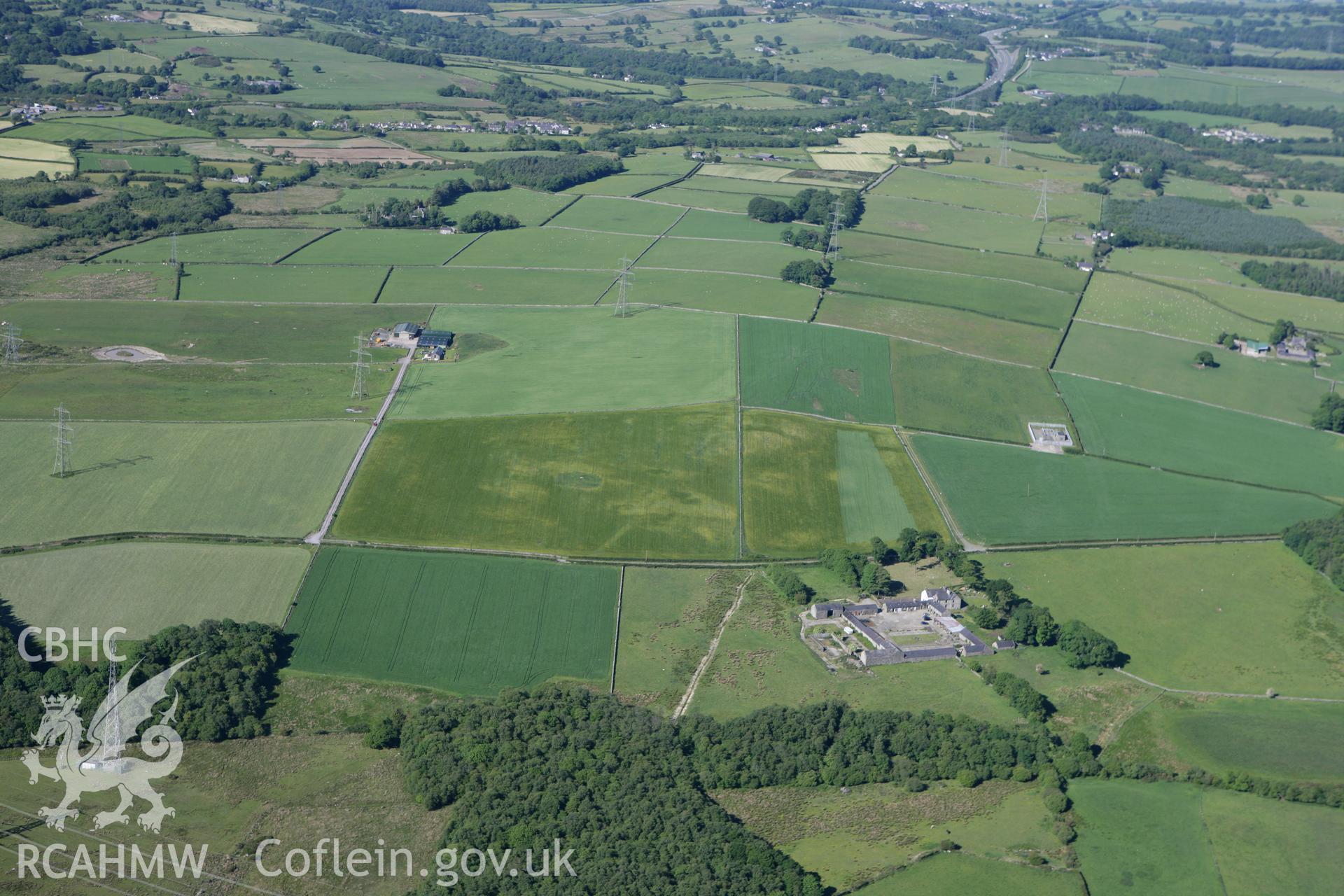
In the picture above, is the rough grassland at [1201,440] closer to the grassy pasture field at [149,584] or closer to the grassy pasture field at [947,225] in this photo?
the grassy pasture field at [947,225]

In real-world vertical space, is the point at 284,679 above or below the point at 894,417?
below

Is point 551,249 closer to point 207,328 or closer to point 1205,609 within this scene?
point 207,328

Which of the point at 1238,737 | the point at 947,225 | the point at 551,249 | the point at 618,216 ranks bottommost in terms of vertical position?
the point at 1238,737

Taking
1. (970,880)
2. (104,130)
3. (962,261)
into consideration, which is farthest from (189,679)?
(104,130)

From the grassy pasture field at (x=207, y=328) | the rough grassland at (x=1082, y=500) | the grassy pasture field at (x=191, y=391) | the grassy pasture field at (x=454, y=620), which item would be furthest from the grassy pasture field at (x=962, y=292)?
the grassy pasture field at (x=454, y=620)

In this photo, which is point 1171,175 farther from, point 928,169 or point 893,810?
point 893,810

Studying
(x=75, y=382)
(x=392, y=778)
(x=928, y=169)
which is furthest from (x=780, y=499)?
(x=928, y=169)

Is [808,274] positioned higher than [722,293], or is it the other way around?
[808,274]
